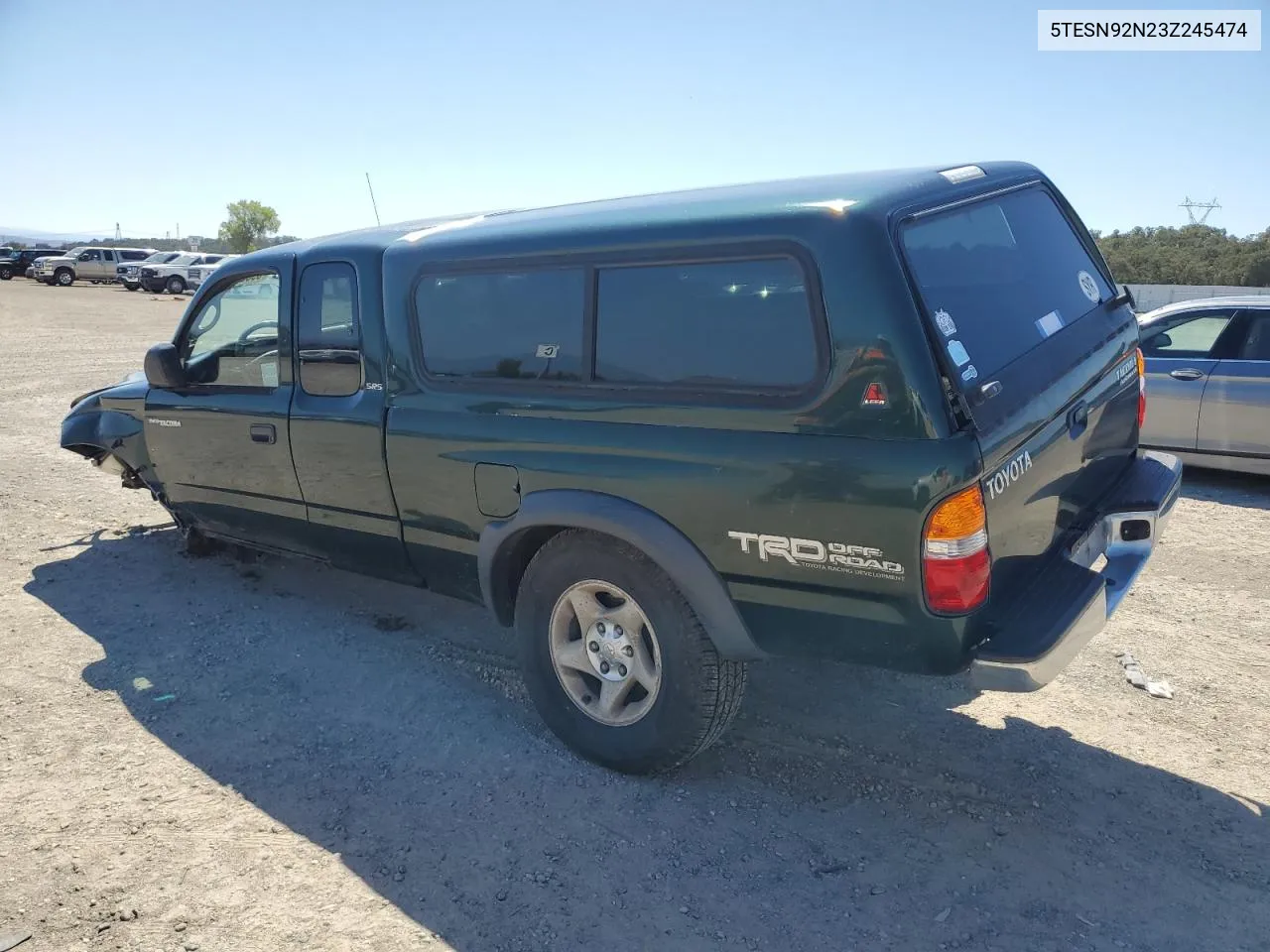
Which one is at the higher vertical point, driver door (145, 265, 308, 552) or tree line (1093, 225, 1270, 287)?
tree line (1093, 225, 1270, 287)

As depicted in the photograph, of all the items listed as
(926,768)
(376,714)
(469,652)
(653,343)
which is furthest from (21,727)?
(926,768)

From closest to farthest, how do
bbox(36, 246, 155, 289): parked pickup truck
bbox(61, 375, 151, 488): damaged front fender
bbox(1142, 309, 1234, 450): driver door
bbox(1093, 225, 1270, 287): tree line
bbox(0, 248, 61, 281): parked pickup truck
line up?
bbox(61, 375, 151, 488): damaged front fender
bbox(1142, 309, 1234, 450): driver door
bbox(1093, 225, 1270, 287): tree line
bbox(36, 246, 155, 289): parked pickup truck
bbox(0, 248, 61, 281): parked pickup truck

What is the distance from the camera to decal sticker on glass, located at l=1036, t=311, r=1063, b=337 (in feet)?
11.1

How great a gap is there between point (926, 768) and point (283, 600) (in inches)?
139

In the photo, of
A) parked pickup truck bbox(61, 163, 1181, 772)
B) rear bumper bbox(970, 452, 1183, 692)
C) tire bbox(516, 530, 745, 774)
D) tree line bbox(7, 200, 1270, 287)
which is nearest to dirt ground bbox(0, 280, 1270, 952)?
tire bbox(516, 530, 745, 774)

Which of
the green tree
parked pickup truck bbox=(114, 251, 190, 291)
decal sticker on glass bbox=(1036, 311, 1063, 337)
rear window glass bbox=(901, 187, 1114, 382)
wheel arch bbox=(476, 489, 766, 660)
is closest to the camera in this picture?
rear window glass bbox=(901, 187, 1114, 382)

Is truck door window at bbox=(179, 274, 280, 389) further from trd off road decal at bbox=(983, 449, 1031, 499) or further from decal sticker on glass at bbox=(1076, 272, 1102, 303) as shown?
decal sticker on glass at bbox=(1076, 272, 1102, 303)

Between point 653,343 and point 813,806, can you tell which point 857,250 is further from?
point 813,806

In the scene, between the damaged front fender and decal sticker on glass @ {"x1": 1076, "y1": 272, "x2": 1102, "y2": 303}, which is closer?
decal sticker on glass @ {"x1": 1076, "y1": 272, "x2": 1102, "y2": 303}

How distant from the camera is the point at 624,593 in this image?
3344 mm

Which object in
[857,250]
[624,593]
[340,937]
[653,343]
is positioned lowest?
[340,937]

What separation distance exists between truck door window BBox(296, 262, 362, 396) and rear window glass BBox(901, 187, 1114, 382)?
2.43 metres

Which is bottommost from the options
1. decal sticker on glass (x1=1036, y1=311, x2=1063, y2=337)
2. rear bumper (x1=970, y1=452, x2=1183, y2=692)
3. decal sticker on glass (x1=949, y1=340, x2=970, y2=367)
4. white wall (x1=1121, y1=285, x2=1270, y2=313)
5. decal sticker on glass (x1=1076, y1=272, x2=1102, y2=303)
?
rear bumper (x1=970, y1=452, x2=1183, y2=692)

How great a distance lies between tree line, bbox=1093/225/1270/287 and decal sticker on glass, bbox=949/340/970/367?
3813cm
